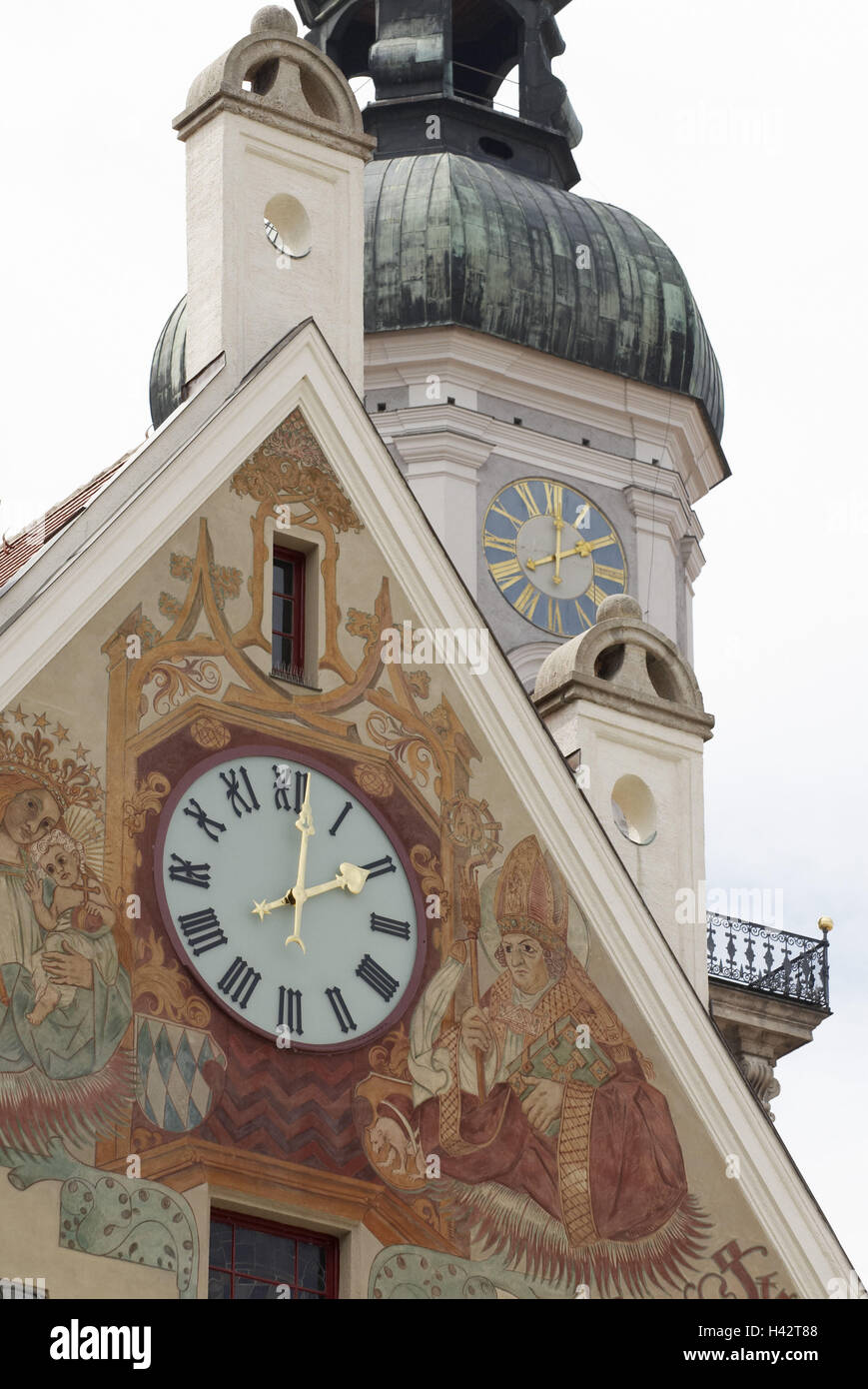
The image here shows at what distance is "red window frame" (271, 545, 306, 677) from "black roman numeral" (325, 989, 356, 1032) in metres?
1.41

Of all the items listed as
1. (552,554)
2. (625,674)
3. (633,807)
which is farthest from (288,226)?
(552,554)

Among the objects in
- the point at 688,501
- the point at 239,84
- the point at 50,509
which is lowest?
the point at 50,509

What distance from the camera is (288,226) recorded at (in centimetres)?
1892

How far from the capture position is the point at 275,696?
57.8ft

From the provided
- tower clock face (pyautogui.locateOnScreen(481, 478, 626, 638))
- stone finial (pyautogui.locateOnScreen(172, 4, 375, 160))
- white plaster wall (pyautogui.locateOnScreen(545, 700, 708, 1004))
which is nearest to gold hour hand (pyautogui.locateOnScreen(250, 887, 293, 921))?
white plaster wall (pyautogui.locateOnScreen(545, 700, 708, 1004))

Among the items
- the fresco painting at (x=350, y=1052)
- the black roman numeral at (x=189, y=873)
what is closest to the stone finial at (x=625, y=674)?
the fresco painting at (x=350, y=1052)

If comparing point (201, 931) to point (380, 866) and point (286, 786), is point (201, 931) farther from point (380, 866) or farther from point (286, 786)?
point (380, 866)

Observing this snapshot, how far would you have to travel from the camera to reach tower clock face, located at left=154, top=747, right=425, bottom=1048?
1689 centimetres

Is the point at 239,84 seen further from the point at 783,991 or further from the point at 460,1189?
the point at 783,991

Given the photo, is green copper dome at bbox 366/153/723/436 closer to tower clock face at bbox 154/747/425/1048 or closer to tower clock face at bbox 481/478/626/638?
tower clock face at bbox 481/478/626/638
